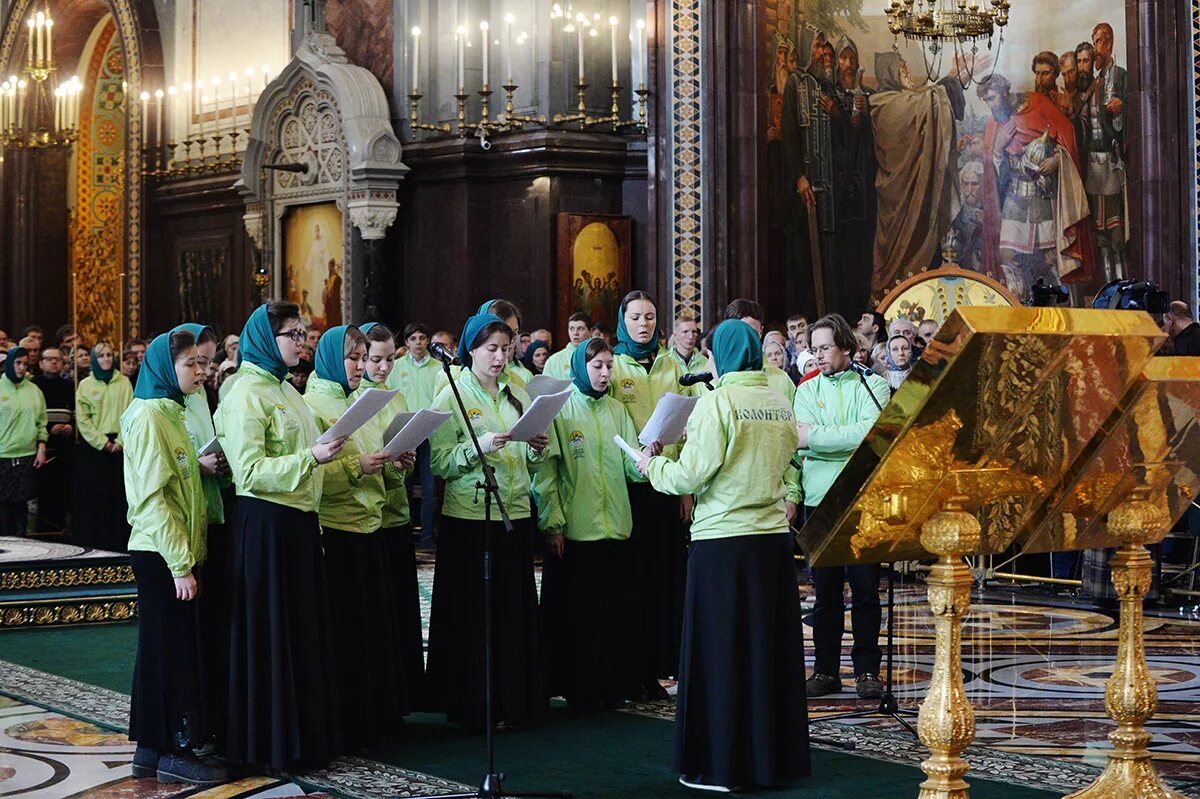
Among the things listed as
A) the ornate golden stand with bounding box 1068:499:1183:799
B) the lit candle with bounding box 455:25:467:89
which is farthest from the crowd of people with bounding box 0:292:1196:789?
the lit candle with bounding box 455:25:467:89

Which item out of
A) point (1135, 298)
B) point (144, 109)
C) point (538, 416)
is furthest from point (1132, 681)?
point (144, 109)

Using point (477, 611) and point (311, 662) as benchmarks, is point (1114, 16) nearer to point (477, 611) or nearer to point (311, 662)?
point (477, 611)

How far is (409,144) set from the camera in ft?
56.6

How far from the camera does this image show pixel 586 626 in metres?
7.71

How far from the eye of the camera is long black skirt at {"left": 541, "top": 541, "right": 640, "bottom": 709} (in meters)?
7.71

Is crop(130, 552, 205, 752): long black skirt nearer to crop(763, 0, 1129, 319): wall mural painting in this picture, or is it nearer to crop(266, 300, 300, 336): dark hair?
crop(266, 300, 300, 336): dark hair

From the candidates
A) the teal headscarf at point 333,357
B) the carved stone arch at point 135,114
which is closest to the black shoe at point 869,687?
the teal headscarf at point 333,357

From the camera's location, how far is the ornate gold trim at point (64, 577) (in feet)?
35.3

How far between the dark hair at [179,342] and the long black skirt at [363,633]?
0.98 metres

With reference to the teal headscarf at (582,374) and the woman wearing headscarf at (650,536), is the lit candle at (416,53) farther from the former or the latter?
the teal headscarf at (582,374)

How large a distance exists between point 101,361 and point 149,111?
25.8 ft

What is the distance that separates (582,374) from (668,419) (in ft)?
3.21

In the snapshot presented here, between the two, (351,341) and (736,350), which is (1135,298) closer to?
(736,350)

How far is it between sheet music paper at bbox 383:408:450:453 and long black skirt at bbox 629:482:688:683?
159cm
